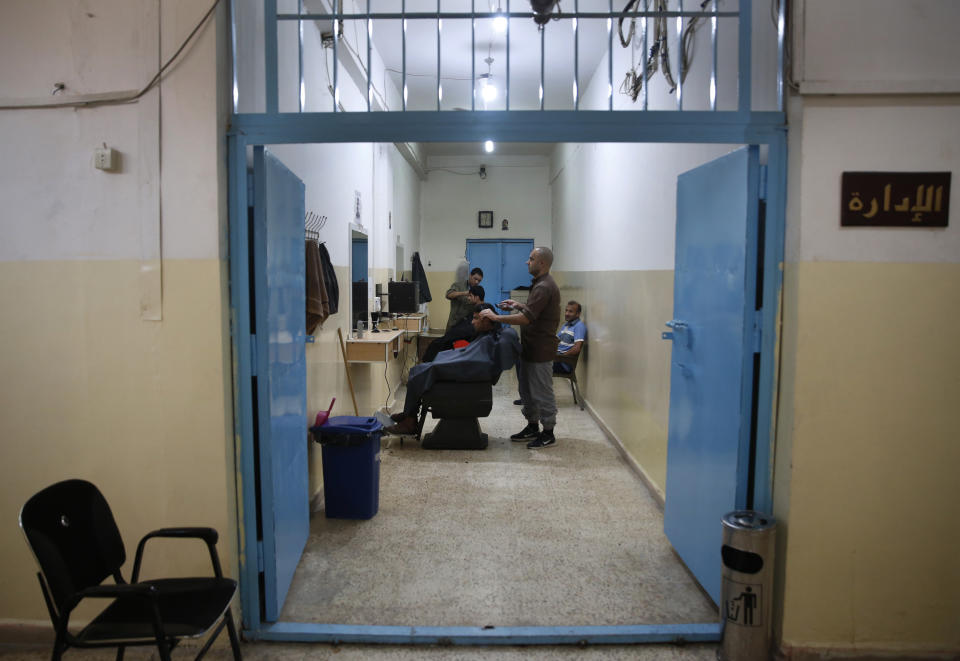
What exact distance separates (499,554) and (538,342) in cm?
208

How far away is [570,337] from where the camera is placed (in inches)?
258

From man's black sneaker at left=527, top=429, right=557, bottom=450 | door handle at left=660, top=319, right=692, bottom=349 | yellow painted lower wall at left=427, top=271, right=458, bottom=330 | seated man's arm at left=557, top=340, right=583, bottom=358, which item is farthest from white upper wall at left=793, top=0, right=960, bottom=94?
yellow painted lower wall at left=427, top=271, right=458, bottom=330

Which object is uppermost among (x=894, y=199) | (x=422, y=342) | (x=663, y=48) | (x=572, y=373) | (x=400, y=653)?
(x=663, y=48)

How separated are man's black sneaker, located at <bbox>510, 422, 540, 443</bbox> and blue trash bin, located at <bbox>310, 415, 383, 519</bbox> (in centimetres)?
190

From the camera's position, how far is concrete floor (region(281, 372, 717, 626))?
2672mm

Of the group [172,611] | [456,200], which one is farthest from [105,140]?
[456,200]

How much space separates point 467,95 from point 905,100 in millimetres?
6212

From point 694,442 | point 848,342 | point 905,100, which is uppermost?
point 905,100

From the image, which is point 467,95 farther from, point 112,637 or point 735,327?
point 112,637

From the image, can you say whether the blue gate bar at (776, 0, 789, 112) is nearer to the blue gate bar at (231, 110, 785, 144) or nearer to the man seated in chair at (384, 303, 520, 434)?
the blue gate bar at (231, 110, 785, 144)

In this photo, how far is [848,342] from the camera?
7.28 ft

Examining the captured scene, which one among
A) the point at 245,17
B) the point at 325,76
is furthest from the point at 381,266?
the point at 245,17

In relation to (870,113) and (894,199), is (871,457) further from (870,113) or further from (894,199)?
(870,113)

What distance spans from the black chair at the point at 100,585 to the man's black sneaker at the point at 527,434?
347 centimetres
